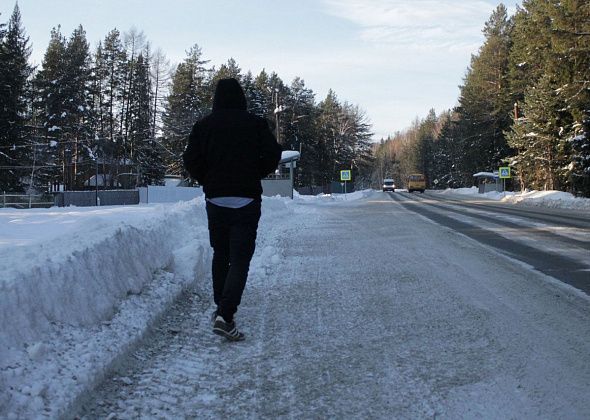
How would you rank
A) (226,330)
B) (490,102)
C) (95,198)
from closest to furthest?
1. (226,330)
2. (95,198)
3. (490,102)

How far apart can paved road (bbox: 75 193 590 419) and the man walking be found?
50 centimetres

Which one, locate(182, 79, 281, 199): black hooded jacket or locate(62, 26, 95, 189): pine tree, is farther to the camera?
locate(62, 26, 95, 189): pine tree

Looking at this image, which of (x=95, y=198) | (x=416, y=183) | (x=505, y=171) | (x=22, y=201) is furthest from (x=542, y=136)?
(x=22, y=201)

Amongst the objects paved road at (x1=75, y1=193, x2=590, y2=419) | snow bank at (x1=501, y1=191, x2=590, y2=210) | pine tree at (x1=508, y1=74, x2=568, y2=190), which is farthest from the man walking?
pine tree at (x1=508, y1=74, x2=568, y2=190)

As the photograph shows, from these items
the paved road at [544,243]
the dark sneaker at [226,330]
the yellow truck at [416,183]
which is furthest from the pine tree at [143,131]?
the dark sneaker at [226,330]

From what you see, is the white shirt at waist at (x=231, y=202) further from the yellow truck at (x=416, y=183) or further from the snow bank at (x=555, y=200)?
the yellow truck at (x=416, y=183)

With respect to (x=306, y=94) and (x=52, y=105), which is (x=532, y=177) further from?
(x=52, y=105)

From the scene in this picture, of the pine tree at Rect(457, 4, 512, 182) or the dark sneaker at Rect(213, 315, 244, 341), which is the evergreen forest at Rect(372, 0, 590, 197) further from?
the dark sneaker at Rect(213, 315, 244, 341)

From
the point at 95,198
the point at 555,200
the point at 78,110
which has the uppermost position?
the point at 78,110

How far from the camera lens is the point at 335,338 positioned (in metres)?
4.17

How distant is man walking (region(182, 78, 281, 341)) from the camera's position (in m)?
4.08

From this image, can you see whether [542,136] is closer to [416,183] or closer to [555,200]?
[555,200]

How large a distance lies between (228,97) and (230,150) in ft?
1.61

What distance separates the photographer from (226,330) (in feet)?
13.3
